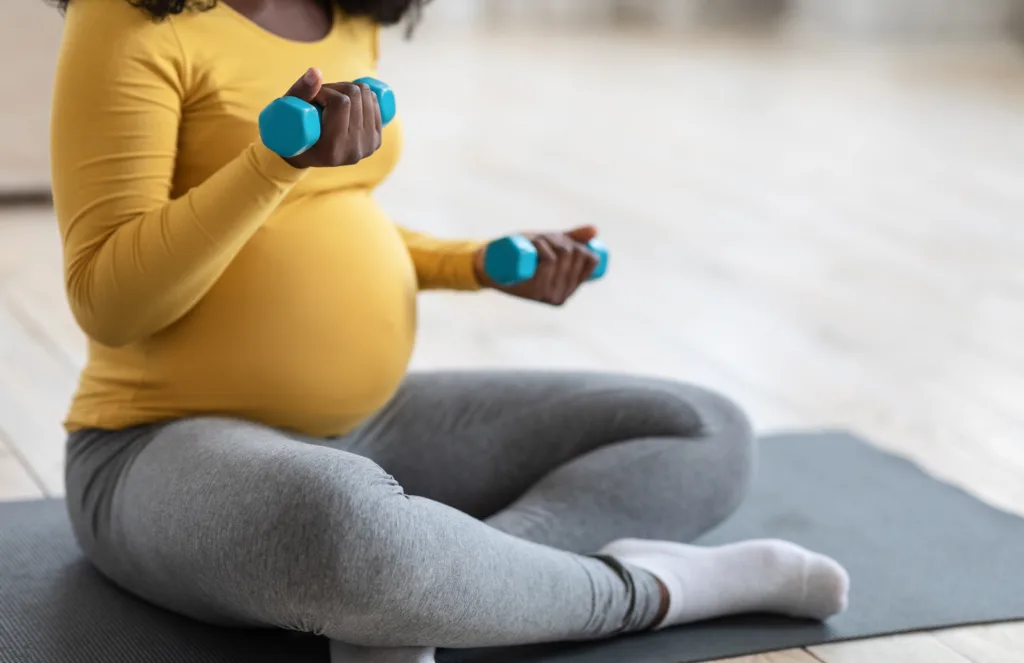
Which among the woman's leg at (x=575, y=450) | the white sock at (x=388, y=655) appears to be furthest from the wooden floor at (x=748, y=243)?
the white sock at (x=388, y=655)

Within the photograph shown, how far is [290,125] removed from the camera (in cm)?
81

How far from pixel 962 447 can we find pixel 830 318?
0.56 meters

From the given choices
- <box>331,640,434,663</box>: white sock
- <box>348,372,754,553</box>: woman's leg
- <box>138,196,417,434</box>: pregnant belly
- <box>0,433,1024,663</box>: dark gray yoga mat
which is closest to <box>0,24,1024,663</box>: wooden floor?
<box>0,433,1024,663</box>: dark gray yoga mat

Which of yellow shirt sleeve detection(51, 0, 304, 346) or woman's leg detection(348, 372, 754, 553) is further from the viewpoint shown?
woman's leg detection(348, 372, 754, 553)

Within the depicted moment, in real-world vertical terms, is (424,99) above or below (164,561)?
below

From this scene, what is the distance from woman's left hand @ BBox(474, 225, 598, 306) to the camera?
110 cm

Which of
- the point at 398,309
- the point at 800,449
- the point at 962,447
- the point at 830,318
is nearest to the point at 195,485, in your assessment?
the point at 398,309

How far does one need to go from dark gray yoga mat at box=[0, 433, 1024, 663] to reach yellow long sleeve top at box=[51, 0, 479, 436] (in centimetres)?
16

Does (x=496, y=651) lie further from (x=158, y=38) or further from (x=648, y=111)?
(x=648, y=111)

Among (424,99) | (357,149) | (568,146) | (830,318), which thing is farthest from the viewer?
(424,99)

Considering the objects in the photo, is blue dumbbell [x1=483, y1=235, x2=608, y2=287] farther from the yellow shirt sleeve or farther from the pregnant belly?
the yellow shirt sleeve

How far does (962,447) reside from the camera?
61.5 inches

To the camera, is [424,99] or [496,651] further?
[424,99]

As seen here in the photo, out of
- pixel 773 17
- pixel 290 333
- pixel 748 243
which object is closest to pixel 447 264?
pixel 290 333
